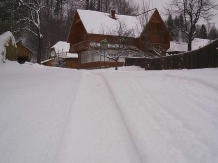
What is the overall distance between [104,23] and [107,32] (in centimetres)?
307

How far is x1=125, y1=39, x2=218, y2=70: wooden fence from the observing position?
13516 millimetres

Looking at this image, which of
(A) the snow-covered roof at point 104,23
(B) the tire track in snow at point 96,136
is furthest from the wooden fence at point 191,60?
(A) the snow-covered roof at point 104,23

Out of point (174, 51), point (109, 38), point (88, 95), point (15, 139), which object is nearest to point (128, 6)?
point (174, 51)

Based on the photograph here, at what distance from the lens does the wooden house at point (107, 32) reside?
32.6 m

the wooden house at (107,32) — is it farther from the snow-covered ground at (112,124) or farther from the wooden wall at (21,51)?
the snow-covered ground at (112,124)

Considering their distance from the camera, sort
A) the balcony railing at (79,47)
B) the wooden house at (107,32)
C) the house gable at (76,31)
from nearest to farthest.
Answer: the wooden house at (107,32), the balcony railing at (79,47), the house gable at (76,31)

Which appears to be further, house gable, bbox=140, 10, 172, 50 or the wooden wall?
house gable, bbox=140, 10, 172, 50

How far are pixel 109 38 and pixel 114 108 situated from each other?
2657 centimetres

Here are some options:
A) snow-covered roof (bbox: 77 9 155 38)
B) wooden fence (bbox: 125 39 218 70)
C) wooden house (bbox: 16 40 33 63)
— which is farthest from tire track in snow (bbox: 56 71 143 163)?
wooden house (bbox: 16 40 33 63)

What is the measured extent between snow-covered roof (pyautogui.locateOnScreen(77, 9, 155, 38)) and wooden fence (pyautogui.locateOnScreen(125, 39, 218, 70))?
42.2ft

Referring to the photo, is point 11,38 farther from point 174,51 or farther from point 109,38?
point 174,51

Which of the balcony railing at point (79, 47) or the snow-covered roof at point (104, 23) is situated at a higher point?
the snow-covered roof at point (104, 23)

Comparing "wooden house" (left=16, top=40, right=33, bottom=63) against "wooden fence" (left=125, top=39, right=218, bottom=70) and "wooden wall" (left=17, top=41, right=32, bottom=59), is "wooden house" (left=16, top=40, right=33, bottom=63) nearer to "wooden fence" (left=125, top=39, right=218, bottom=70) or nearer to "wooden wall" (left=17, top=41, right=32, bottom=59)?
"wooden wall" (left=17, top=41, right=32, bottom=59)

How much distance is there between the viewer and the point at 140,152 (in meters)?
4.59
